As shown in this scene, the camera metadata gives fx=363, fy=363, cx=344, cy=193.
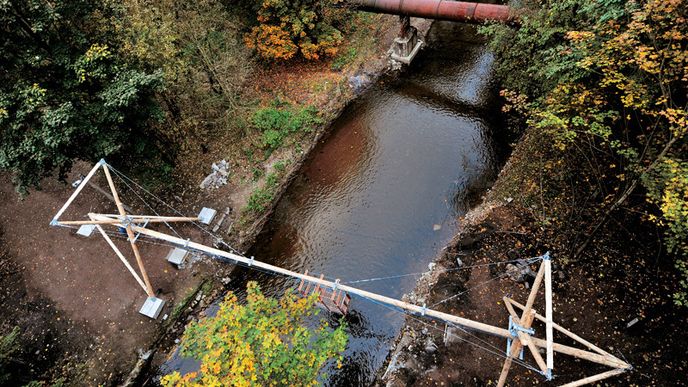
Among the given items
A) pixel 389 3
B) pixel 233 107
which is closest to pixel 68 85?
pixel 233 107

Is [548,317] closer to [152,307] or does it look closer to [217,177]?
[152,307]

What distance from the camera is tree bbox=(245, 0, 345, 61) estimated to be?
20927 mm

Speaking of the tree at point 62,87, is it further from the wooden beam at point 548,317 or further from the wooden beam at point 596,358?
the wooden beam at point 596,358

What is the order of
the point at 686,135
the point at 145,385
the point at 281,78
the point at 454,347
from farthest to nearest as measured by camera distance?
the point at 281,78, the point at 145,385, the point at 454,347, the point at 686,135

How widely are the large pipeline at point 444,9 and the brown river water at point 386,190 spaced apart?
13.8ft

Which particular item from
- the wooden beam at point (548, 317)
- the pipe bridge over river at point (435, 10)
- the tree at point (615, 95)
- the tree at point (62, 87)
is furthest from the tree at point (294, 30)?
the wooden beam at point (548, 317)

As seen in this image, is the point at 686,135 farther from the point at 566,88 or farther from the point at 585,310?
the point at 585,310

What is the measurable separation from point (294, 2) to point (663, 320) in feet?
72.7

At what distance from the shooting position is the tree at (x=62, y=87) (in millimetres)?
12391

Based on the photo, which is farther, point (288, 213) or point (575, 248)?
point (288, 213)

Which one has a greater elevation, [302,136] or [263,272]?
[302,136]

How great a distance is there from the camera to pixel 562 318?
1295 cm

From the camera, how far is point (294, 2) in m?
20.8

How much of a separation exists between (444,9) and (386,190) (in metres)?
10.3
